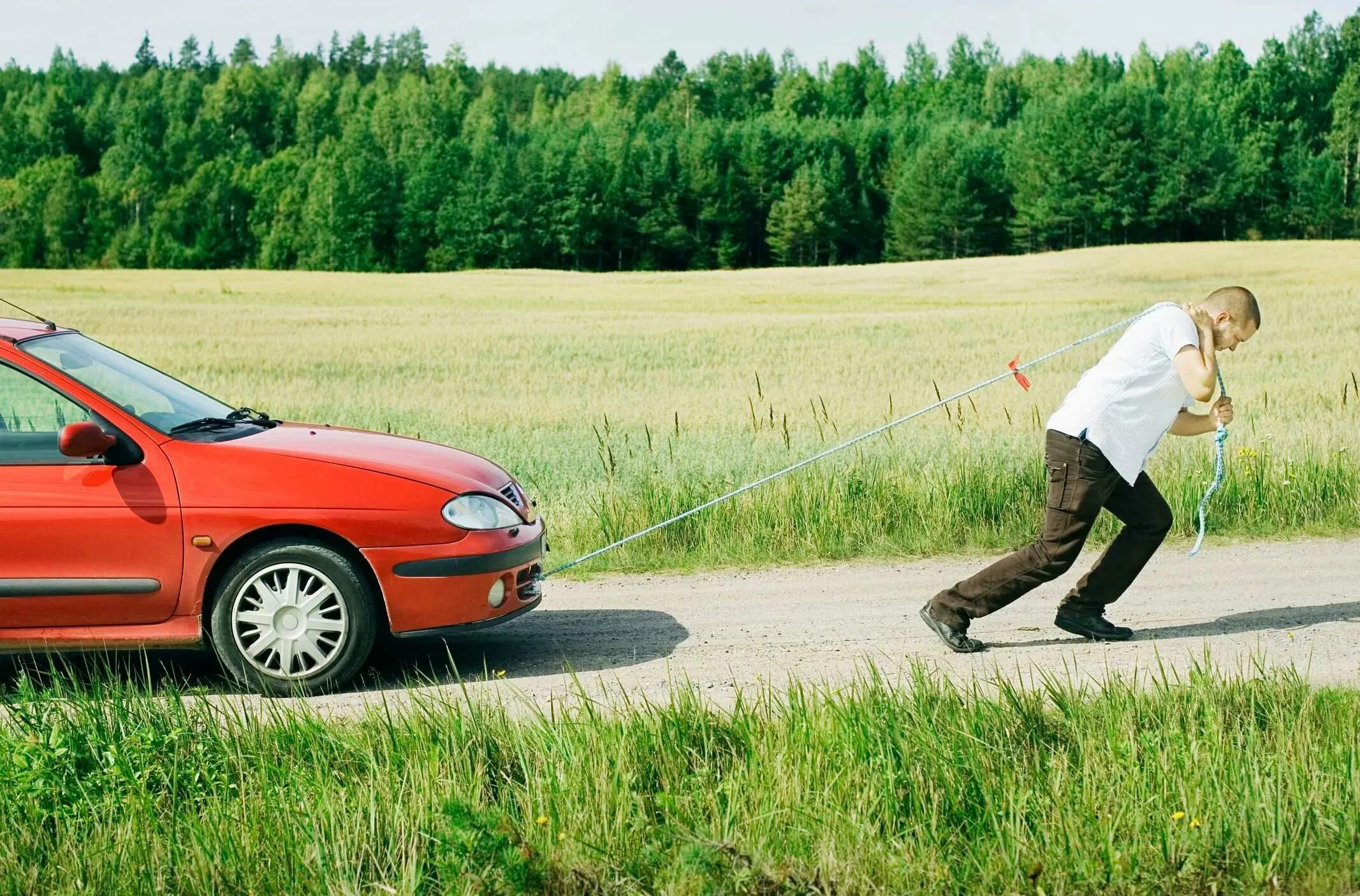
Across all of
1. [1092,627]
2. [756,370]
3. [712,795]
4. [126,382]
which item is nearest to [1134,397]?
[1092,627]

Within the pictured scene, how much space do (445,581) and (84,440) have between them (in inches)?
62.4

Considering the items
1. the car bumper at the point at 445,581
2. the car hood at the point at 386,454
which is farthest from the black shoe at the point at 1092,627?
the car hood at the point at 386,454

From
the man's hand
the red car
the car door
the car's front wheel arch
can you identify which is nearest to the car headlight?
the red car

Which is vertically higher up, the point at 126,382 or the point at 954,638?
the point at 126,382

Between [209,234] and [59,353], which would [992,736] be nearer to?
[59,353]

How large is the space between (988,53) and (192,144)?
9144 centimetres

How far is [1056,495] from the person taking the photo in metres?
6.94

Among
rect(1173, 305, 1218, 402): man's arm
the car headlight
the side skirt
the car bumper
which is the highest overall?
rect(1173, 305, 1218, 402): man's arm

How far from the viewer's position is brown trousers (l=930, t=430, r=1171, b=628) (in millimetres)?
6871

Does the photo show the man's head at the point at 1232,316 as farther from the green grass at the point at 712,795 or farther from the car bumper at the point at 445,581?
the car bumper at the point at 445,581

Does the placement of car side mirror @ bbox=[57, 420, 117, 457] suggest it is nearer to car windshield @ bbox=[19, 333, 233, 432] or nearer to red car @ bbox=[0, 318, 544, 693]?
red car @ bbox=[0, 318, 544, 693]

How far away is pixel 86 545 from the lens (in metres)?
6.32

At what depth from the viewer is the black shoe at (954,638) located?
6922 millimetres

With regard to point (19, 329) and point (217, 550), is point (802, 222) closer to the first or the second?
point (19, 329)
